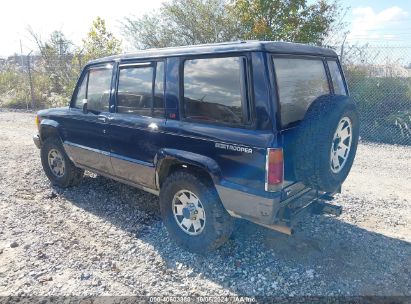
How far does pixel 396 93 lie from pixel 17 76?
17.1 m

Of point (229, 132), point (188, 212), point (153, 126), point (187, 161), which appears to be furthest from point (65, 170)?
point (229, 132)

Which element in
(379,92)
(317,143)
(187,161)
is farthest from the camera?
(379,92)

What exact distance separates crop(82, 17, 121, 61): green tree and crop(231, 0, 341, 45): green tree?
230 inches

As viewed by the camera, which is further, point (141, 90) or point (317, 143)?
point (141, 90)

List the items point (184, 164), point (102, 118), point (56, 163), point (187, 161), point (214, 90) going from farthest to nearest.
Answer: point (56, 163) < point (102, 118) < point (184, 164) < point (187, 161) < point (214, 90)

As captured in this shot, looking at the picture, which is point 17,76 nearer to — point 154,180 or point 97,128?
point 97,128

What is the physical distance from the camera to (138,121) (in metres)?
3.60

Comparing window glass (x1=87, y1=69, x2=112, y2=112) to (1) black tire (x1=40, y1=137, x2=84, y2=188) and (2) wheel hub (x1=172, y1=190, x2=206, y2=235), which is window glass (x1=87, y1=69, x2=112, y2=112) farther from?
(2) wheel hub (x1=172, y1=190, x2=206, y2=235)

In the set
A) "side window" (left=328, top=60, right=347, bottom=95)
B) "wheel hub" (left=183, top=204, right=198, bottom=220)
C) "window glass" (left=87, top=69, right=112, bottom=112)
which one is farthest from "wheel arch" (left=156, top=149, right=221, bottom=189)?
"side window" (left=328, top=60, right=347, bottom=95)

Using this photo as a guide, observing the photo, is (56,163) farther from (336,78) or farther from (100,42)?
(100,42)

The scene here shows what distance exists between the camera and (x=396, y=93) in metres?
8.62

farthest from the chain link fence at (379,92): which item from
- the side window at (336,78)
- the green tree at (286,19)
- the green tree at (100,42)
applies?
the green tree at (100,42)

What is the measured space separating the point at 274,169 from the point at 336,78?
1576 mm

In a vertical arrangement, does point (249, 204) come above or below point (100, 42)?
below
